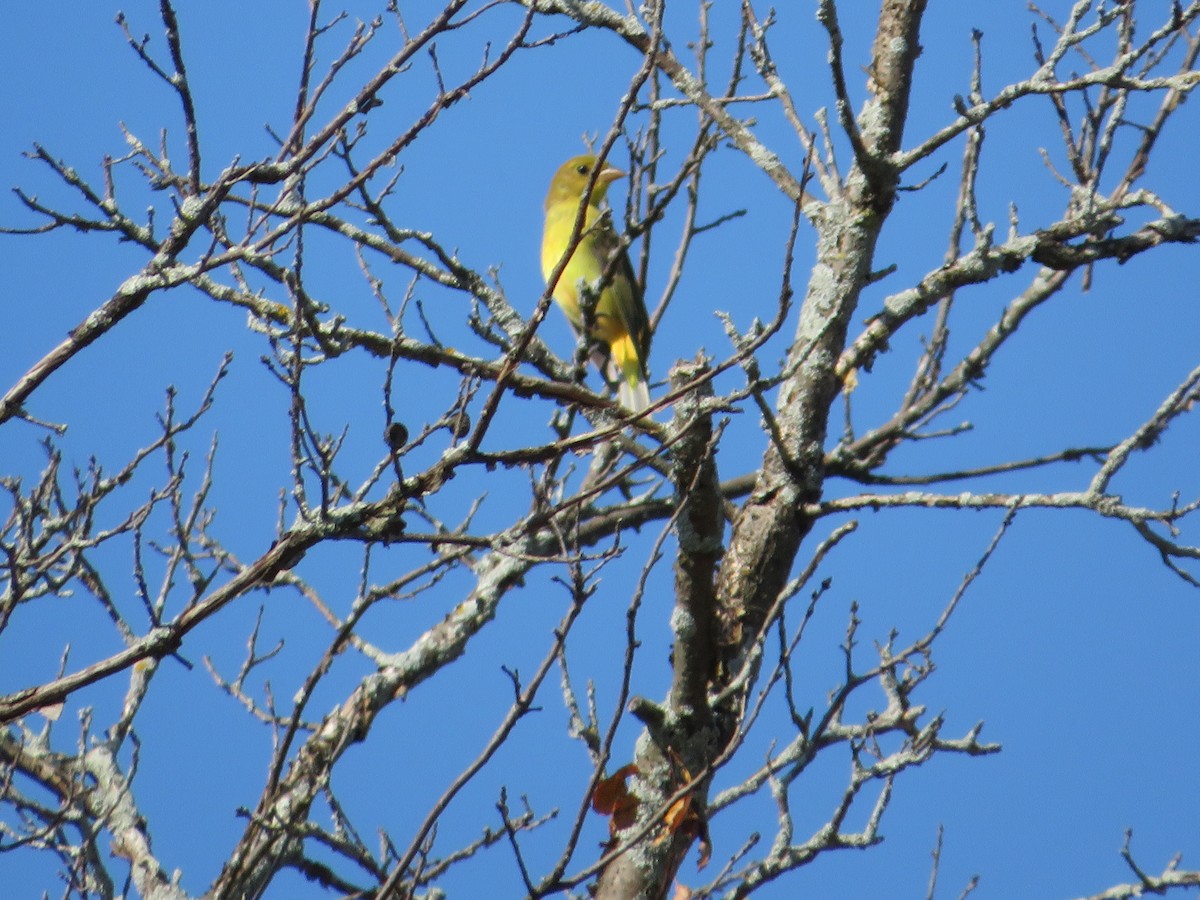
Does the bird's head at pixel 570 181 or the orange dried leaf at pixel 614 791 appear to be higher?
the bird's head at pixel 570 181

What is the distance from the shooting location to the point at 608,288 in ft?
22.2

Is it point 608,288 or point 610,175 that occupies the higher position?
point 610,175

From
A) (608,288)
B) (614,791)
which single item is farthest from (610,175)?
(614,791)

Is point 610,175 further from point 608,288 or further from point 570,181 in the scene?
point 608,288

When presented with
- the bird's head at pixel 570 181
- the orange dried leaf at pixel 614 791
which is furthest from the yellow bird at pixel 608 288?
the orange dried leaf at pixel 614 791

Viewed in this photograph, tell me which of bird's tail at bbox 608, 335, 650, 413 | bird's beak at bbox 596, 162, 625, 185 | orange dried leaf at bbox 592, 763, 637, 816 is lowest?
orange dried leaf at bbox 592, 763, 637, 816

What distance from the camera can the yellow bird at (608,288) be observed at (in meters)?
6.91

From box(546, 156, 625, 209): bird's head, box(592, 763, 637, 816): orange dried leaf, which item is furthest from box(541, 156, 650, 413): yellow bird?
box(592, 763, 637, 816): orange dried leaf

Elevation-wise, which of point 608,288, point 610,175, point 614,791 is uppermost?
point 610,175

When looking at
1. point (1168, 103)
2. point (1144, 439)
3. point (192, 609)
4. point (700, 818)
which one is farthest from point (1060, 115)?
point (192, 609)

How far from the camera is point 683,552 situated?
359cm

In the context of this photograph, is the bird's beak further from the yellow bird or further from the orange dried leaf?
the orange dried leaf

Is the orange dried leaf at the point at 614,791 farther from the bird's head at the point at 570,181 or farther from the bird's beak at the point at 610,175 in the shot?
the bird's head at the point at 570,181

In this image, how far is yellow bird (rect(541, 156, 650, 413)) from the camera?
691 cm
